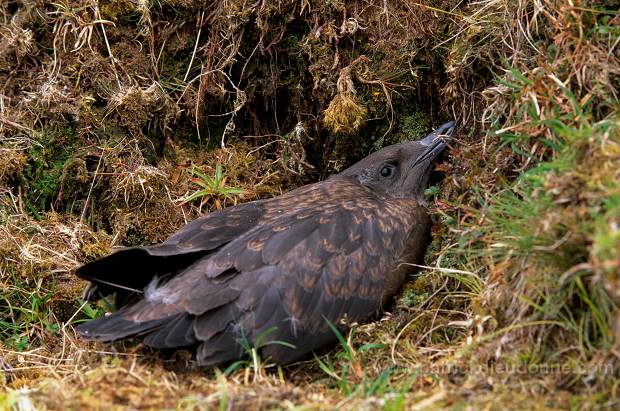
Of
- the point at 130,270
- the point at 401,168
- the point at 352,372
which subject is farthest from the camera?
the point at 401,168

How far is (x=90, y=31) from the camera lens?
19.5 feet

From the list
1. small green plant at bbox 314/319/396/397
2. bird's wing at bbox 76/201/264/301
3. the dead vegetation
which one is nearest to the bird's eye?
the dead vegetation

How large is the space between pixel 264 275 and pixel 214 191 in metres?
1.54

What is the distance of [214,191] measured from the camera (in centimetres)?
584

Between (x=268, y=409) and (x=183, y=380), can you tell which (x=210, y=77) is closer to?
(x=183, y=380)

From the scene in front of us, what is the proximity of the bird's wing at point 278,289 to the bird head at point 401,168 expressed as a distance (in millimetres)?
733

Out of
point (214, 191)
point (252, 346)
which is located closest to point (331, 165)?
point (214, 191)

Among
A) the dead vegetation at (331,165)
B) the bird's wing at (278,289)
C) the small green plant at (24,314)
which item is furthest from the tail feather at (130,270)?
the small green plant at (24,314)

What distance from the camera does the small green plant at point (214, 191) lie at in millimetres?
5812

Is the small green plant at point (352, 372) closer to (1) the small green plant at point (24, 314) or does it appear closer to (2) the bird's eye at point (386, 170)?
(2) the bird's eye at point (386, 170)

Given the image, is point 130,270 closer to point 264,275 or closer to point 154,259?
point 154,259

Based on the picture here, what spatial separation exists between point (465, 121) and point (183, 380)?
262cm

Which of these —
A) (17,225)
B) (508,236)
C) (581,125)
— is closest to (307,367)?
(508,236)

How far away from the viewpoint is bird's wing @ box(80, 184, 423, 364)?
4.26m
